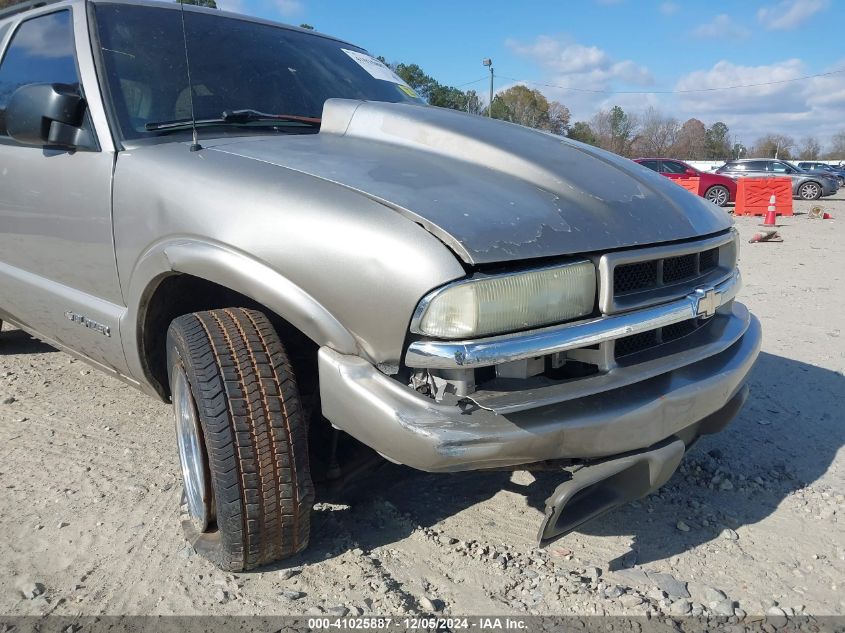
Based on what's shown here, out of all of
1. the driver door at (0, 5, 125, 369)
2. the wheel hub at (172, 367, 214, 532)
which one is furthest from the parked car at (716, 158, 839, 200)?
the wheel hub at (172, 367, 214, 532)

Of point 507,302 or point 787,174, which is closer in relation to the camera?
point 507,302

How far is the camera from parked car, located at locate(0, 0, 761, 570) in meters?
1.73

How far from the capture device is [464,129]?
8.07 feet

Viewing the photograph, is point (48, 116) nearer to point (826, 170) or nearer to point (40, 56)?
point (40, 56)

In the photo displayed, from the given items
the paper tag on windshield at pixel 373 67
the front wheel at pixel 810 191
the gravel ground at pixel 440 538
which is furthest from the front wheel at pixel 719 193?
the paper tag on windshield at pixel 373 67

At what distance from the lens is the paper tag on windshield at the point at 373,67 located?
3490 mm

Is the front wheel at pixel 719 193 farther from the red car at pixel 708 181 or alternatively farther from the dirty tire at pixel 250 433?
the dirty tire at pixel 250 433

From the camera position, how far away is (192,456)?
95.7 inches

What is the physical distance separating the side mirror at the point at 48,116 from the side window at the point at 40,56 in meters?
0.22

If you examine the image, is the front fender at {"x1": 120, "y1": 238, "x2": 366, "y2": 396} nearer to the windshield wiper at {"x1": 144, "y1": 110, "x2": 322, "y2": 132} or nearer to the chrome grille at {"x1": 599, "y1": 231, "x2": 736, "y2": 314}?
the windshield wiper at {"x1": 144, "y1": 110, "x2": 322, "y2": 132}

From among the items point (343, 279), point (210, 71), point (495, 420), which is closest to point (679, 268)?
point (495, 420)

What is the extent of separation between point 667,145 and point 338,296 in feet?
265

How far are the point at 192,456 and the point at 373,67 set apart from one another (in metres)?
2.25

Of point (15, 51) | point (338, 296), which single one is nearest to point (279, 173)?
point (338, 296)
